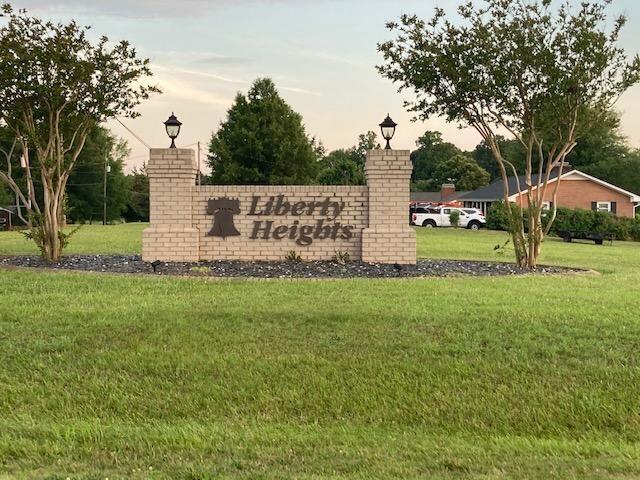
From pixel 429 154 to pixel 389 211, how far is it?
92187 millimetres

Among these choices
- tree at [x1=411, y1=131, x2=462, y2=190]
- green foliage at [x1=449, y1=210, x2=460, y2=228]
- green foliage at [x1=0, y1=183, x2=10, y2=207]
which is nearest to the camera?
green foliage at [x1=449, y1=210, x2=460, y2=228]

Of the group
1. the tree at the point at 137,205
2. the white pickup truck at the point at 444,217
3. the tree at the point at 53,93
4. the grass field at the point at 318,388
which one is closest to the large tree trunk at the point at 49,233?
the tree at the point at 53,93

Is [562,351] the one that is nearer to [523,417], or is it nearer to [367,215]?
[523,417]

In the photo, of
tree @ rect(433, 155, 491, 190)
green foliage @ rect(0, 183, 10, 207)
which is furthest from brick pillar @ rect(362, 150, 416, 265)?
tree @ rect(433, 155, 491, 190)

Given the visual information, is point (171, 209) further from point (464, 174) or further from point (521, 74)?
point (464, 174)

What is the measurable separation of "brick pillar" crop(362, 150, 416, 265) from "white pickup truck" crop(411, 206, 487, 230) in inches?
1162

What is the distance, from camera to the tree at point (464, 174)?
81.3 m

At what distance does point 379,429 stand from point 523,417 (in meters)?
A: 0.94

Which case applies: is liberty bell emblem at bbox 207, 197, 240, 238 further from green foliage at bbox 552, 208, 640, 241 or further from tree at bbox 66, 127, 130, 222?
tree at bbox 66, 127, 130, 222

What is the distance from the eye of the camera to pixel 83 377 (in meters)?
4.82

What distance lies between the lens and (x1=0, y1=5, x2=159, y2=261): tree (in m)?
12.3

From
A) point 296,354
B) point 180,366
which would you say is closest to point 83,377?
point 180,366

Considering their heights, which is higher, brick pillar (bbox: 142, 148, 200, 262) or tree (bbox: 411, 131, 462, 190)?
tree (bbox: 411, 131, 462, 190)

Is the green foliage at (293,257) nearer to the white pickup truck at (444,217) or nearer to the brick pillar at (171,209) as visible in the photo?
the brick pillar at (171,209)
